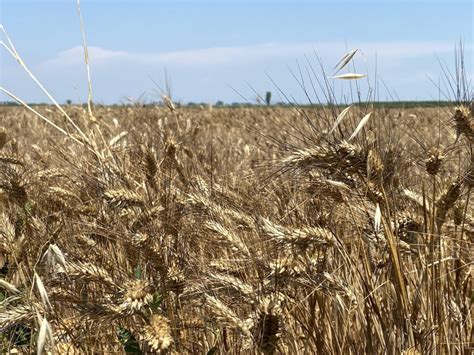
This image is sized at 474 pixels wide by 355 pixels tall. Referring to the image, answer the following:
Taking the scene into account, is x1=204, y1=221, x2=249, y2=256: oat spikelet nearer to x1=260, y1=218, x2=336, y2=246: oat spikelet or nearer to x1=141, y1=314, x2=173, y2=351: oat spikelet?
x1=260, y1=218, x2=336, y2=246: oat spikelet

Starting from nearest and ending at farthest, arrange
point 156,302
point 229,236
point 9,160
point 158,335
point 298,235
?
point 158,335
point 298,235
point 156,302
point 229,236
point 9,160

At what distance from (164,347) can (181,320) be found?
1.62ft

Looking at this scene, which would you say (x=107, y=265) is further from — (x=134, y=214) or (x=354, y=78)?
(x=354, y=78)

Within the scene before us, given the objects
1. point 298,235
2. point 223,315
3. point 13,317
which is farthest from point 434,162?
point 13,317

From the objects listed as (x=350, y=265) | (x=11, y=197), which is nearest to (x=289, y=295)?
(x=350, y=265)

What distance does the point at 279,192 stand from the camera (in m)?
2.54

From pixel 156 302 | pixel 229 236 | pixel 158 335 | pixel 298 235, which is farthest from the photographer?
pixel 229 236

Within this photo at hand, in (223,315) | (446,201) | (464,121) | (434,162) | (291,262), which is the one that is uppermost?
(464,121)

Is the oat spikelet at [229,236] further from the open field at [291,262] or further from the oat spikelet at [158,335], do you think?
the oat spikelet at [158,335]

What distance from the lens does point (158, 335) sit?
1569 millimetres

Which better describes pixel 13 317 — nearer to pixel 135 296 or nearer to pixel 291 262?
pixel 135 296

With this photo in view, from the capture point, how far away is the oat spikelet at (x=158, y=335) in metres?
1.54

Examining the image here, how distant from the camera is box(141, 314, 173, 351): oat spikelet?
1.54m

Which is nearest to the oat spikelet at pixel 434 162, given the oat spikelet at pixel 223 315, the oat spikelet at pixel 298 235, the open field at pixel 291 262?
the open field at pixel 291 262
